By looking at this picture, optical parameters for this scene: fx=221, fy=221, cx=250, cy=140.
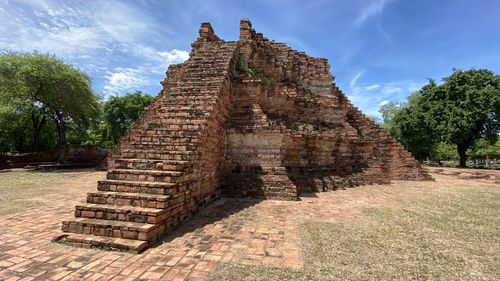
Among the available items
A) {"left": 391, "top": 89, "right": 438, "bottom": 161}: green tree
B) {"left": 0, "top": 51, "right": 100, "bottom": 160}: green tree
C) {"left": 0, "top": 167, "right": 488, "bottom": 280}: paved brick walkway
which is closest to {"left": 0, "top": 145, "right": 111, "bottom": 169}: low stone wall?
{"left": 0, "top": 51, "right": 100, "bottom": 160}: green tree

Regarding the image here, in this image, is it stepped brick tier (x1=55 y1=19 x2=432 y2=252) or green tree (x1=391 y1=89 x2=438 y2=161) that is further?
green tree (x1=391 y1=89 x2=438 y2=161)

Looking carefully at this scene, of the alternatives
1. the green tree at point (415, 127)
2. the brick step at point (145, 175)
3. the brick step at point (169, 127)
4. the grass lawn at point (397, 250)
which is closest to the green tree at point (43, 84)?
the brick step at point (169, 127)

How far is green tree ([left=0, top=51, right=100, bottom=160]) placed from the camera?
15242 mm

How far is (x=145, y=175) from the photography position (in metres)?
4.08

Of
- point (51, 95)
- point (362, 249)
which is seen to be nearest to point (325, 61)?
point (362, 249)

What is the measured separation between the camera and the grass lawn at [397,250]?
2.72 m

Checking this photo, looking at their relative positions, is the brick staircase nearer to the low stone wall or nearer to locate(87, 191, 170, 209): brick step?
locate(87, 191, 170, 209): brick step

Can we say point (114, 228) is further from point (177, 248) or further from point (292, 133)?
point (292, 133)

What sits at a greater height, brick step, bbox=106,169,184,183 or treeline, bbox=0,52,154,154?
treeline, bbox=0,52,154,154

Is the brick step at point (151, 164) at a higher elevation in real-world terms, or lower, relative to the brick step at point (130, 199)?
higher

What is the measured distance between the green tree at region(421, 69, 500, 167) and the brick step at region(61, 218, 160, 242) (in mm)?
27217

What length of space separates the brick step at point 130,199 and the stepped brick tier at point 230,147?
0.02 m

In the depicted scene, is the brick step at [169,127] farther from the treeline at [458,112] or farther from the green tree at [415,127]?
the green tree at [415,127]

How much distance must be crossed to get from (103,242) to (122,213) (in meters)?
0.47
